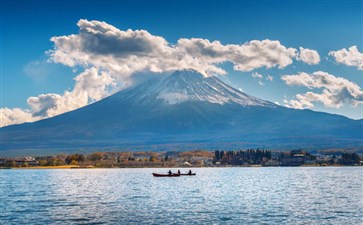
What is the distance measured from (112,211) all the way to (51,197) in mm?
23981

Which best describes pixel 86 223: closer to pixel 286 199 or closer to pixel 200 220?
pixel 200 220

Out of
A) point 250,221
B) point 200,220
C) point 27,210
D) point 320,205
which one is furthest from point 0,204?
point 320,205

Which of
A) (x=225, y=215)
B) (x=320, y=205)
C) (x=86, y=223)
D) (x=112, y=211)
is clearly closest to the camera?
(x=86, y=223)

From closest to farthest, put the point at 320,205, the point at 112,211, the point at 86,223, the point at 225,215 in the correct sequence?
the point at 86,223
the point at 225,215
the point at 112,211
the point at 320,205

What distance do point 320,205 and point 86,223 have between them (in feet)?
99.2

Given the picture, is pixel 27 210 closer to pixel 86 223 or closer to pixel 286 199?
pixel 86 223

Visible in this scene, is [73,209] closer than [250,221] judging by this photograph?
No

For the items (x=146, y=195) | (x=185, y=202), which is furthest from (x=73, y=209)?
(x=146, y=195)

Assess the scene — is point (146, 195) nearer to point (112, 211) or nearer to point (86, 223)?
point (112, 211)

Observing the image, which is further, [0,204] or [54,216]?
[0,204]

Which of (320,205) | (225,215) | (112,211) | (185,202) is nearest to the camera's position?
(225,215)

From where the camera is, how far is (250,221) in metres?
56.2

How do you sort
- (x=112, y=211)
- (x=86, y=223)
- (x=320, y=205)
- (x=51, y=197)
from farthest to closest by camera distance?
(x=51, y=197)
(x=320, y=205)
(x=112, y=211)
(x=86, y=223)

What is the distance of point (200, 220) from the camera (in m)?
57.3
